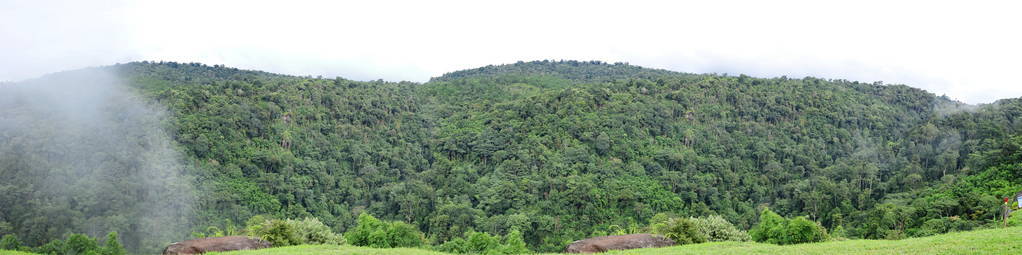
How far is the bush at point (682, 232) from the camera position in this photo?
81.5 feet

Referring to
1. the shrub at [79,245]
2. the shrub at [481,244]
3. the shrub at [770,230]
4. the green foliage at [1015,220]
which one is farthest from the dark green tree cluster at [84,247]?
the green foliage at [1015,220]

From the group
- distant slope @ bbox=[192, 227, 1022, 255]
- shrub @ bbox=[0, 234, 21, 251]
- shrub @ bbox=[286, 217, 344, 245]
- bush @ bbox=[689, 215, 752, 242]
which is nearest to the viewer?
distant slope @ bbox=[192, 227, 1022, 255]

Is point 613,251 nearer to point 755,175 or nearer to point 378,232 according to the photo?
point 378,232

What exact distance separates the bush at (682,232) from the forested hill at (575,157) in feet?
93.5

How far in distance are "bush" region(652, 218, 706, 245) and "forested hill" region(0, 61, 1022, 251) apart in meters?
28.5

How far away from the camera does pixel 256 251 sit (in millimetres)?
19688

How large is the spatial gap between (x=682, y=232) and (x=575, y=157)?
67438 mm

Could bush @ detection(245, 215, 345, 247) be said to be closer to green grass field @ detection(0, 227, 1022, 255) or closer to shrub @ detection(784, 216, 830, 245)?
green grass field @ detection(0, 227, 1022, 255)

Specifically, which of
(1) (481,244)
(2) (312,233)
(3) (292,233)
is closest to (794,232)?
(1) (481,244)

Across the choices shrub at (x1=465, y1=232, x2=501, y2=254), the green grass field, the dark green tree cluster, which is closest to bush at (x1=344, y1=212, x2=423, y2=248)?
the green grass field

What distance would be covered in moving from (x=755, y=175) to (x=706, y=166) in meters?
8.53

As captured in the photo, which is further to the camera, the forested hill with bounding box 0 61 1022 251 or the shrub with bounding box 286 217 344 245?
the forested hill with bounding box 0 61 1022 251

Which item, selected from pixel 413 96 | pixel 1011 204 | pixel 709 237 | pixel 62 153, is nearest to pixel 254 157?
pixel 62 153

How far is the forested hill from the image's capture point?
65000 mm
